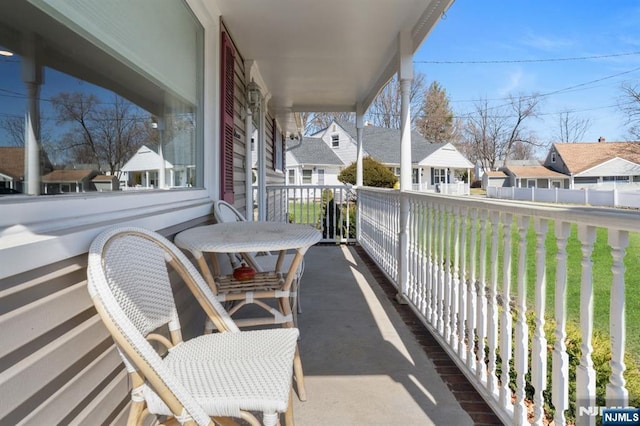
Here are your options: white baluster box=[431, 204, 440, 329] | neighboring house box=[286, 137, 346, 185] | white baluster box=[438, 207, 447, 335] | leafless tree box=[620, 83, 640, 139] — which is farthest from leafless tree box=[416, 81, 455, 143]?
white baluster box=[438, 207, 447, 335]

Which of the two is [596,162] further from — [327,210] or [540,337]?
[540,337]

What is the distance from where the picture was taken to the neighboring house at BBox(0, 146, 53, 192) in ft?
3.41

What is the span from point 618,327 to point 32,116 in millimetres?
1763

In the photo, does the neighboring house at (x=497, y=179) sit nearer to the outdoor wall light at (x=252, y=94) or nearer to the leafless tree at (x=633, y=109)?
the leafless tree at (x=633, y=109)

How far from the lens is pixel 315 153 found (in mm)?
23422

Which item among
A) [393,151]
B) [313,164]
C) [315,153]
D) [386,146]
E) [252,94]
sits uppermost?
[386,146]

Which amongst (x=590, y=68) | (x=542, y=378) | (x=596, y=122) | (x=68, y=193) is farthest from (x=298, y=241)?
(x=596, y=122)

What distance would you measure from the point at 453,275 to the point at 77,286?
1903mm

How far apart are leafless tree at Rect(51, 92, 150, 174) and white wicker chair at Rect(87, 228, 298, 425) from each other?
0.37 metres

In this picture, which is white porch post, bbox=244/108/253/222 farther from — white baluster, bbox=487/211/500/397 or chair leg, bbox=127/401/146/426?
chair leg, bbox=127/401/146/426

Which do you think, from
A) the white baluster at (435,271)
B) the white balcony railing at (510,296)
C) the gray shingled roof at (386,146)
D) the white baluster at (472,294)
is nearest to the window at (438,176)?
the gray shingled roof at (386,146)

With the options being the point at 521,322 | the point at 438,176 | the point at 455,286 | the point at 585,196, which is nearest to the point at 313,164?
the point at 438,176

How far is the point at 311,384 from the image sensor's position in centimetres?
210

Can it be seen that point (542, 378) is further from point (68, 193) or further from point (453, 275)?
point (68, 193)
